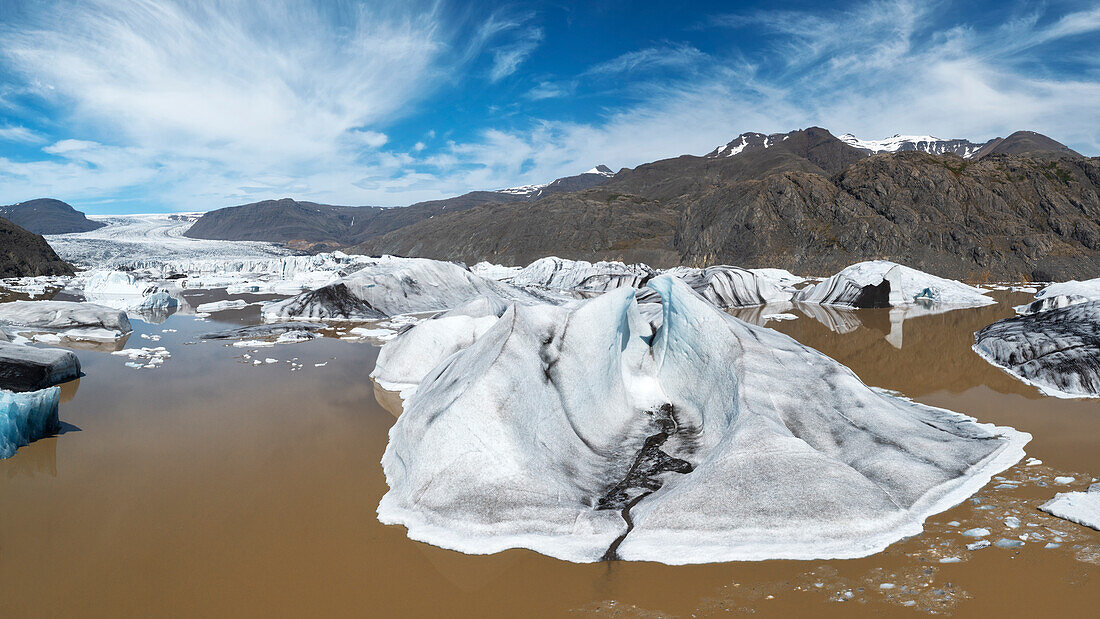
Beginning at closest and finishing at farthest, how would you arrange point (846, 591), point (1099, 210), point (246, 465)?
point (846, 591) < point (246, 465) < point (1099, 210)

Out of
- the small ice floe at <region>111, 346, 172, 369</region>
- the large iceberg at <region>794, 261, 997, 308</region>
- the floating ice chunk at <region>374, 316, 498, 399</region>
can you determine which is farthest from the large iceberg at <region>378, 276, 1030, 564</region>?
the large iceberg at <region>794, 261, 997, 308</region>

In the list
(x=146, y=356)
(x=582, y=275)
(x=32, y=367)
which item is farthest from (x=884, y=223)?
(x=32, y=367)

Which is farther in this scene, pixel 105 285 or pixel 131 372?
pixel 105 285

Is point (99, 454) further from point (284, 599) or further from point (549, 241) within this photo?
point (549, 241)

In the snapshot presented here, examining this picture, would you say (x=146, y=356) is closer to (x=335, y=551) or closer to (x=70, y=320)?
(x=70, y=320)

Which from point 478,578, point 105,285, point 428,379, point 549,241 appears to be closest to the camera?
point 478,578

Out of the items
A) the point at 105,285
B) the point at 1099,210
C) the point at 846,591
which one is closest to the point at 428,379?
the point at 846,591

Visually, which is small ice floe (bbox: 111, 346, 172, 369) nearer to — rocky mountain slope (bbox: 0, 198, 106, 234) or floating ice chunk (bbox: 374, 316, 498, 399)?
floating ice chunk (bbox: 374, 316, 498, 399)
